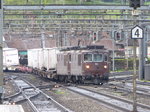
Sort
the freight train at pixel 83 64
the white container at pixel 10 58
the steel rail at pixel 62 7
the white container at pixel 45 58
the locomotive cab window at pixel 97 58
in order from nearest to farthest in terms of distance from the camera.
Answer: the steel rail at pixel 62 7
the freight train at pixel 83 64
the locomotive cab window at pixel 97 58
the white container at pixel 45 58
the white container at pixel 10 58

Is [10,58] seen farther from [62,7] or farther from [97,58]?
Result: [62,7]

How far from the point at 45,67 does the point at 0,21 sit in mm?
27464

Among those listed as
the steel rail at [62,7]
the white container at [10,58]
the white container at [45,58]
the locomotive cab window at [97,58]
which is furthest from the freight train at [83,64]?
the white container at [10,58]

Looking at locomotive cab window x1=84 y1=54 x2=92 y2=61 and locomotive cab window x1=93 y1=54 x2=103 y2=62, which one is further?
locomotive cab window x1=93 y1=54 x2=103 y2=62

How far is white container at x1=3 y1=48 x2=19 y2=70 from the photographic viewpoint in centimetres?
5696

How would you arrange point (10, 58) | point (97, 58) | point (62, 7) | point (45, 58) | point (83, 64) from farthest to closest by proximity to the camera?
point (10, 58), point (45, 58), point (97, 58), point (83, 64), point (62, 7)

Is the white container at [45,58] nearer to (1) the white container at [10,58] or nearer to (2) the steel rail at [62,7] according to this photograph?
(1) the white container at [10,58]

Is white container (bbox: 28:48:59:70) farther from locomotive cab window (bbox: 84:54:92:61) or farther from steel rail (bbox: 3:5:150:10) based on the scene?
steel rail (bbox: 3:5:150:10)


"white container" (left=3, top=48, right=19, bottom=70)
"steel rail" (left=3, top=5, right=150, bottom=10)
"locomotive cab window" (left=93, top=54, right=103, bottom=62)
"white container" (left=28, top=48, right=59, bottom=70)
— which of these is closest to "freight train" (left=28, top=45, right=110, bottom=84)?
"locomotive cab window" (left=93, top=54, right=103, bottom=62)

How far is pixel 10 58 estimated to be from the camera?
189 feet

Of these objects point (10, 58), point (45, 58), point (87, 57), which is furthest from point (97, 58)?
point (10, 58)

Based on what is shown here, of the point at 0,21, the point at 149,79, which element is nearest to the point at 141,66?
the point at 149,79

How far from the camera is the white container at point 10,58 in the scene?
57.0 meters

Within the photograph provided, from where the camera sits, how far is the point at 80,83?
109 ft
